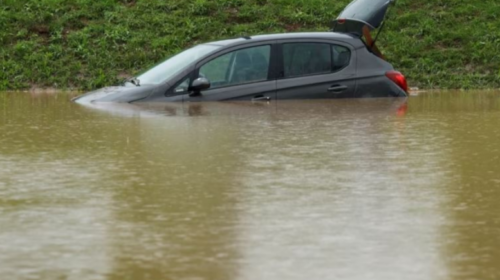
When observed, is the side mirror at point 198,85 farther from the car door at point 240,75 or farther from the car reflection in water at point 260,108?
the car reflection in water at point 260,108

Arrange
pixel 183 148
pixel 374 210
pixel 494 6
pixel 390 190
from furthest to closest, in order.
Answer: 1. pixel 494 6
2. pixel 183 148
3. pixel 390 190
4. pixel 374 210

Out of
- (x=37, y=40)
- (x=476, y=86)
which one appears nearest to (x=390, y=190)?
(x=476, y=86)

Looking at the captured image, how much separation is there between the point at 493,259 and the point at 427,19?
58.8ft

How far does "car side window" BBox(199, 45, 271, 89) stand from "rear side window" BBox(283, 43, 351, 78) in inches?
11.4

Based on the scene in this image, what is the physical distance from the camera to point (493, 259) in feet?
20.9

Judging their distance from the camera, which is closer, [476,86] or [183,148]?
[183,148]

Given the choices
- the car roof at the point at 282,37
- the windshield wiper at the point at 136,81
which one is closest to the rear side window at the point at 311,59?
the car roof at the point at 282,37

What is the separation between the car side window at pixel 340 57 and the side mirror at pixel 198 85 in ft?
5.93

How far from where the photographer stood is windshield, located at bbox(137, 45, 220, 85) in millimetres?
16422

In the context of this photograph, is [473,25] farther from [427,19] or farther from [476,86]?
[476,86]

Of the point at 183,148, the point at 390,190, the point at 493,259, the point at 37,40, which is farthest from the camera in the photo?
the point at 37,40

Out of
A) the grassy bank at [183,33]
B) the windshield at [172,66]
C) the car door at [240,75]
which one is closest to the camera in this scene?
the car door at [240,75]

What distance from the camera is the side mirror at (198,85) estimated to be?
52.9 feet

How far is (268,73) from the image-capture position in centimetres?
1662
